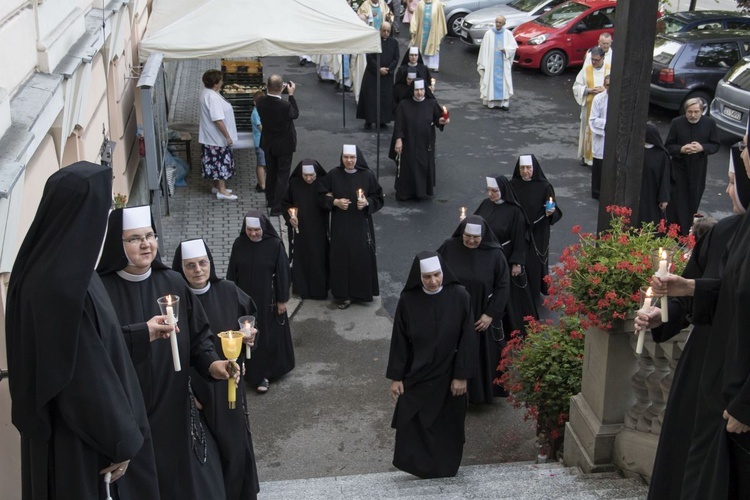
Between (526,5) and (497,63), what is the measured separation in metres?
5.93

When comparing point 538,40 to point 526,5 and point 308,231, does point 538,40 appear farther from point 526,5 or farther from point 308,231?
point 308,231

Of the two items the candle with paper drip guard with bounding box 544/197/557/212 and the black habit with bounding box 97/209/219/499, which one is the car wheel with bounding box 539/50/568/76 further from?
the black habit with bounding box 97/209/219/499

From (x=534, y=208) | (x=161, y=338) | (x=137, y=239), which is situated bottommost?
(x=534, y=208)

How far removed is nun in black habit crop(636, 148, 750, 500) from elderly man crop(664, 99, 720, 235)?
7544mm

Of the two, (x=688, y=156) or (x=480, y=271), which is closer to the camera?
(x=480, y=271)

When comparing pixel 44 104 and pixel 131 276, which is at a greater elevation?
pixel 44 104

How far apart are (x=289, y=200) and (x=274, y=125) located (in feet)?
9.51

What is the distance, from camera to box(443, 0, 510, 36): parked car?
25.5 metres

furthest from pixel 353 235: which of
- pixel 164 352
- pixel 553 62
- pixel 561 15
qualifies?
pixel 561 15

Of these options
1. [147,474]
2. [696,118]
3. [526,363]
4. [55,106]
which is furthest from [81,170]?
[696,118]

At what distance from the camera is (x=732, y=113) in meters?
16.4

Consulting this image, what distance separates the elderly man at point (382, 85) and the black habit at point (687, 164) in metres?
6.73

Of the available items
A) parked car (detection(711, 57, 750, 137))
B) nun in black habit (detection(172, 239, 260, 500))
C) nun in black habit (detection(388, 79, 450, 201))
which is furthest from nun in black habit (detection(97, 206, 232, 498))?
parked car (detection(711, 57, 750, 137))

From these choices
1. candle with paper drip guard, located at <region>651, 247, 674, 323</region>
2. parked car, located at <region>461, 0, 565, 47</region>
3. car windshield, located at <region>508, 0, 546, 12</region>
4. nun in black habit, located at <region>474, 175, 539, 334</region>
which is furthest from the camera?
car windshield, located at <region>508, 0, 546, 12</region>
